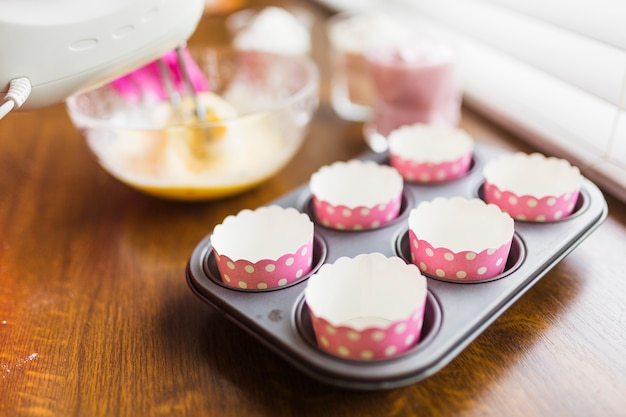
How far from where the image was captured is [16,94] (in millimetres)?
502

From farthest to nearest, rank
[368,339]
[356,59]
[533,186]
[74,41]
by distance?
[356,59], [533,186], [74,41], [368,339]

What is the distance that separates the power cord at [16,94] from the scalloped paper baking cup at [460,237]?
36 cm

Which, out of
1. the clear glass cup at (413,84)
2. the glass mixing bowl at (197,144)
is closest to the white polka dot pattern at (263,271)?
the glass mixing bowl at (197,144)

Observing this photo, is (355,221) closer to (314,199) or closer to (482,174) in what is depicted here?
(314,199)

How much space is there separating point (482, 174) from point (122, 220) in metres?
0.44

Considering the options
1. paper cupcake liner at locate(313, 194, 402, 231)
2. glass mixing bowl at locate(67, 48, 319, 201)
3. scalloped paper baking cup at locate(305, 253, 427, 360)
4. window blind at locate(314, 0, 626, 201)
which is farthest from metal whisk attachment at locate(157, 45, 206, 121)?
window blind at locate(314, 0, 626, 201)

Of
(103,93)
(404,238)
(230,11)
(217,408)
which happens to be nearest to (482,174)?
(404,238)

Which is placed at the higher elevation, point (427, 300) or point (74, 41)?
point (74, 41)

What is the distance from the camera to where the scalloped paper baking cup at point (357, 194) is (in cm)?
61

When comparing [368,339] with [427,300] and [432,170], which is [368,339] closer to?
[427,300]

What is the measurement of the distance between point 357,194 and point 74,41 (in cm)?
35

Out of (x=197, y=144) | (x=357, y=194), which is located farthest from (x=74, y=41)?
(x=357, y=194)

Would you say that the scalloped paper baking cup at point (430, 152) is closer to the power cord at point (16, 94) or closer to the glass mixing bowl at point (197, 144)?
the glass mixing bowl at point (197, 144)

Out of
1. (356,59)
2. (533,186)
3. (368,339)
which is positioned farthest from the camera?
(356,59)
